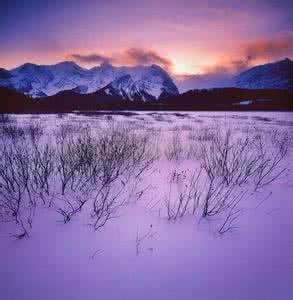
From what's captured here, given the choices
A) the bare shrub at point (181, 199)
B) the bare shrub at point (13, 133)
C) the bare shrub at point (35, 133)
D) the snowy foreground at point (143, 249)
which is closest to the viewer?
the snowy foreground at point (143, 249)

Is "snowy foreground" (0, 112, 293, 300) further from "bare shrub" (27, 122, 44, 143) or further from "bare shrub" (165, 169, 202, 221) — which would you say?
"bare shrub" (27, 122, 44, 143)

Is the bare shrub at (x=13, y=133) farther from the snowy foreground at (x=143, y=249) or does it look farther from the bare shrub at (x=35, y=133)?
the snowy foreground at (x=143, y=249)

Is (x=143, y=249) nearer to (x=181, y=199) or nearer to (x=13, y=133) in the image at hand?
(x=181, y=199)

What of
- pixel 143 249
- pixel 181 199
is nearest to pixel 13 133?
pixel 181 199

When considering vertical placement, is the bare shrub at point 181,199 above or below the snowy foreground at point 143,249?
above

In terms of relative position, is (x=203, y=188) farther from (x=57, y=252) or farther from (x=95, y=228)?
(x=57, y=252)

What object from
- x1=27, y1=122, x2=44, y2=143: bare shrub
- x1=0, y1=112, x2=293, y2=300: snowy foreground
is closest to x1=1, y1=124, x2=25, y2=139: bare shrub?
x1=27, y1=122, x2=44, y2=143: bare shrub

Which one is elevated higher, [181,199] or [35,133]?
[35,133]

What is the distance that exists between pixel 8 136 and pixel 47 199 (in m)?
11.9

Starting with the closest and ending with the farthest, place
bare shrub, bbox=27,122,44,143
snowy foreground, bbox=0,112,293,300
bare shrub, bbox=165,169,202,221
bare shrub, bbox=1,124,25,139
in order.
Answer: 1. snowy foreground, bbox=0,112,293,300
2. bare shrub, bbox=165,169,202,221
3. bare shrub, bbox=27,122,44,143
4. bare shrub, bbox=1,124,25,139

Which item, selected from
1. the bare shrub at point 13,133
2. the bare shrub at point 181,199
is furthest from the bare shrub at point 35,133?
the bare shrub at point 181,199

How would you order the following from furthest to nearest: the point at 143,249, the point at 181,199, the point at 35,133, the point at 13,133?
1. the point at 35,133
2. the point at 13,133
3. the point at 181,199
4. the point at 143,249

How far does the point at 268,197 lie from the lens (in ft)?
17.5

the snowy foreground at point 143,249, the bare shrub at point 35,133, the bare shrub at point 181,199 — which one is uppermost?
the bare shrub at point 35,133
